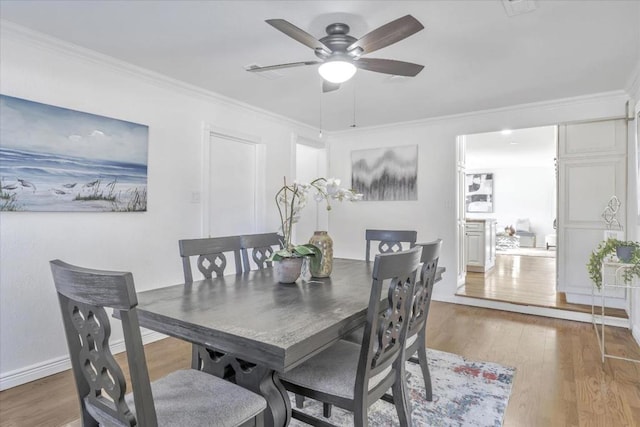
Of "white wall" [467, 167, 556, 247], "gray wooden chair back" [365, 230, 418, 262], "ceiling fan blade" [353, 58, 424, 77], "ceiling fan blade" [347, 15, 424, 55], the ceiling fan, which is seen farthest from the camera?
"white wall" [467, 167, 556, 247]

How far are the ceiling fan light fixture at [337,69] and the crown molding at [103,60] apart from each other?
1.77 meters

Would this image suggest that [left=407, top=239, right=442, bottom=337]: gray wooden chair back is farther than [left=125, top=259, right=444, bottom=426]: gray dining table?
Yes

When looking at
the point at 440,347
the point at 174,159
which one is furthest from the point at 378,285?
the point at 174,159

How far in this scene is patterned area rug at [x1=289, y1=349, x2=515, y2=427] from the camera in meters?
1.96

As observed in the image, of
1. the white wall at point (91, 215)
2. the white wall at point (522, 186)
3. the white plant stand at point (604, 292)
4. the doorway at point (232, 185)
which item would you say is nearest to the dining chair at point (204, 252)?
the white wall at point (91, 215)

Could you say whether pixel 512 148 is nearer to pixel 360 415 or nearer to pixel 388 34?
pixel 388 34

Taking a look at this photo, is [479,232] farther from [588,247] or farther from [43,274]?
[43,274]

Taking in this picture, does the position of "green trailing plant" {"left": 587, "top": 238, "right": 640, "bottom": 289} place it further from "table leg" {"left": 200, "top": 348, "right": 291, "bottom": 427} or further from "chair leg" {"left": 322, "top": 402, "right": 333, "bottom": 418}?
"table leg" {"left": 200, "top": 348, "right": 291, "bottom": 427}

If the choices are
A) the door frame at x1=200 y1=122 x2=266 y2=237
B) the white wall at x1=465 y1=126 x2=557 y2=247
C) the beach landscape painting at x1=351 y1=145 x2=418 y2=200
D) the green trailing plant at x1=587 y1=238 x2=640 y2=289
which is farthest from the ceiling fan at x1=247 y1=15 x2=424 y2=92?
the white wall at x1=465 y1=126 x2=557 y2=247

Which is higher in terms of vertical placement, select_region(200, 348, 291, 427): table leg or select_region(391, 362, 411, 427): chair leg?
Answer: select_region(200, 348, 291, 427): table leg

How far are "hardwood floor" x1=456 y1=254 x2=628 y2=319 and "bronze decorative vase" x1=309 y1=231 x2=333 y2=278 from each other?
9.71 ft

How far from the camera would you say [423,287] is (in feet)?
6.23

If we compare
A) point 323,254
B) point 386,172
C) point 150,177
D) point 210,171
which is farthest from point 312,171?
point 323,254

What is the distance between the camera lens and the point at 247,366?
1.47m
